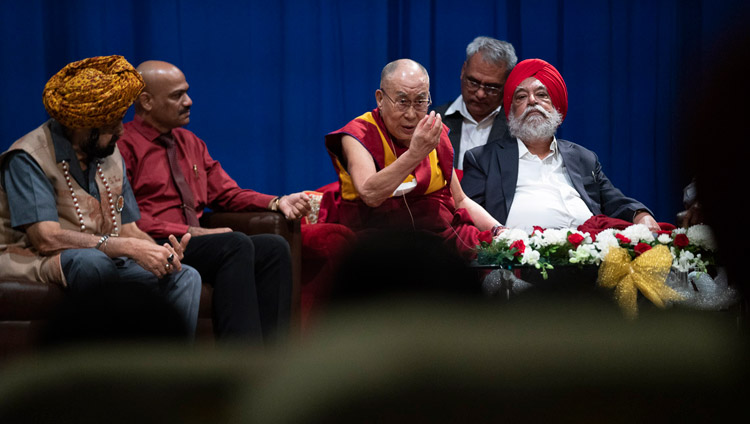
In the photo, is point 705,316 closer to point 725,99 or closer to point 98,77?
point 725,99

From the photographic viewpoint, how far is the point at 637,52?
4.56 meters

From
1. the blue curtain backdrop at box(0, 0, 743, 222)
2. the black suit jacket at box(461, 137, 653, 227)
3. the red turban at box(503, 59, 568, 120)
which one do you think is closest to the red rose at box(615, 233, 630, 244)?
the black suit jacket at box(461, 137, 653, 227)

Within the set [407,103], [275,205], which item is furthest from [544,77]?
[275,205]

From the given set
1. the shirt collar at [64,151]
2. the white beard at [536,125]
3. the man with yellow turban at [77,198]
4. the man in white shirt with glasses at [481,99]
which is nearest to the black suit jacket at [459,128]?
the man in white shirt with glasses at [481,99]

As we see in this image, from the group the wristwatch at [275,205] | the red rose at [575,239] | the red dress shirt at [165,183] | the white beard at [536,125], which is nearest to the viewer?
the red rose at [575,239]

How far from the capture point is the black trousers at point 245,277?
2.26 m

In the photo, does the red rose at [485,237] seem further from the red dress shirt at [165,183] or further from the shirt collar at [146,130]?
the shirt collar at [146,130]

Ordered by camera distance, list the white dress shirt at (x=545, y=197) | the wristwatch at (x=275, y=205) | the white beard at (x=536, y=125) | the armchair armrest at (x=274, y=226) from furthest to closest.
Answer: the white beard at (x=536, y=125), the white dress shirt at (x=545, y=197), the wristwatch at (x=275, y=205), the armchair armrest at (x=274, y=226)

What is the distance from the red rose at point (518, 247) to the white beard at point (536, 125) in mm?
957

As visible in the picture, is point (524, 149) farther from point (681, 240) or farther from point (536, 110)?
point (681, 240)

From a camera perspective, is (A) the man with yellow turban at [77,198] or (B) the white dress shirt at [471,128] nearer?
(A) the man with yellow turban at [77,198]

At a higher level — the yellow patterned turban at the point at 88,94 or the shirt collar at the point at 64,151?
the yellow patterned turban at the point at 88,94

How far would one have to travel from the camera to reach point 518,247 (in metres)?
2.32

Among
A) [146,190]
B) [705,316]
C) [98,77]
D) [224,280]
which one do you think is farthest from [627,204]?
[705,316]
